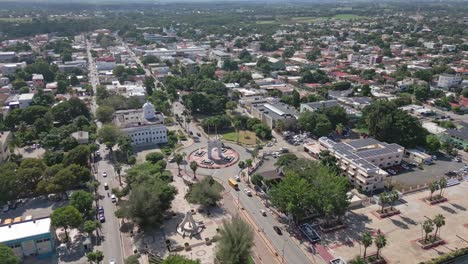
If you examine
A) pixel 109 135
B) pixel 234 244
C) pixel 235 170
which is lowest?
pixel 235 170

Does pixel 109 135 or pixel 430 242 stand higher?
Result: pixel 109 135

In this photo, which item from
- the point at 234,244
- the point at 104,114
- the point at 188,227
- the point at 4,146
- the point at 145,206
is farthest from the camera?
the point at 104,114

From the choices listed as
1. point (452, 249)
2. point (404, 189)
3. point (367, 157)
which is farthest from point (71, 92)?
point (452, 249)

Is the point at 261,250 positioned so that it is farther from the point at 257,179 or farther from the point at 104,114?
the point at 104,114

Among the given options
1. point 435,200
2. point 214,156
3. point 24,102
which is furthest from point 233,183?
point 24,102

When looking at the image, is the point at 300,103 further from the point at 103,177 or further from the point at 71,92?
the point at 71,92

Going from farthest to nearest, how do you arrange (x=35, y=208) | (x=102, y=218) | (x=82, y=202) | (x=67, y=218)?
(x=35, y=208) → (x=102, y=218) → (x=82, y=202) → (x=67, y=218)

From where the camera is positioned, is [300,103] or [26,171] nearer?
[26,171]
